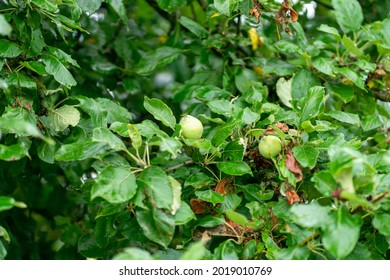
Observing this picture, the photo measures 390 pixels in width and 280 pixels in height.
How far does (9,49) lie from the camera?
1.46 metres

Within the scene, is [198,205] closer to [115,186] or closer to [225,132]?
[225,132]

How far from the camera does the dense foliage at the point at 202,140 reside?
119 centimetres

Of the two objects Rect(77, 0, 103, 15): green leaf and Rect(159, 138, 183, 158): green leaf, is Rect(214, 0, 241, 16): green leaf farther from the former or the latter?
Rect(159, 138, 183, 158): green leaf

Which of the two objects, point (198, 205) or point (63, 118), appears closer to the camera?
point (198, 205)

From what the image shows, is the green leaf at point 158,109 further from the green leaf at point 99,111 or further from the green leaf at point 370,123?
the green leaf at point 370,123

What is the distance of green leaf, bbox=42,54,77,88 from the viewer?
1.50m

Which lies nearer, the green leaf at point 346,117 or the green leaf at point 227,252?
the green leaf at point 227,252

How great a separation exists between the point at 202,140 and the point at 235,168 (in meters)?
0.10

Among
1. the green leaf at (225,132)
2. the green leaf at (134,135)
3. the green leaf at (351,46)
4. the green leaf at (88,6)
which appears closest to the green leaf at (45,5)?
the green leaf at (88,6)

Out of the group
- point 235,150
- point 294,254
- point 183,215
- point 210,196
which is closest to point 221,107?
point 235,150

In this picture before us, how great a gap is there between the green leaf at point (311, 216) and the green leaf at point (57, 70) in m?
0.67

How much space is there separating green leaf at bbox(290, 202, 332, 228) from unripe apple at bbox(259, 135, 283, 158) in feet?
0.99

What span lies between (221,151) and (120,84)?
89cm
